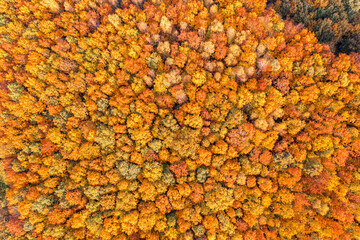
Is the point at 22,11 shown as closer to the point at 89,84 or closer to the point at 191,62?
the point at 89,84

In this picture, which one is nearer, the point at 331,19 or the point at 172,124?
the point at 172,124

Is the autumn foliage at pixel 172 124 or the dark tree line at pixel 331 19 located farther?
the dark tree line at pixel 331 19

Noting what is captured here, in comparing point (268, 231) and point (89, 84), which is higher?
point (89, 84)

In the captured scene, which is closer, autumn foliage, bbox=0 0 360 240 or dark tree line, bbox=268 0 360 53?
autumn foliage, bbox=0 0 360 240

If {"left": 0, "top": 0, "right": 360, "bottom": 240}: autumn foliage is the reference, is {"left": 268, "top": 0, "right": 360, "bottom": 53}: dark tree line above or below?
above

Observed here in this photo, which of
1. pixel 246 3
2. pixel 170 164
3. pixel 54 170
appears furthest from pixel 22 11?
pixel 246 3

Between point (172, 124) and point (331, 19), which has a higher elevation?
point (331, 19)

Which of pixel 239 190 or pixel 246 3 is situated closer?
pixel 239 190

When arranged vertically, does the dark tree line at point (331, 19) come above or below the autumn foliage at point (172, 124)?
above
